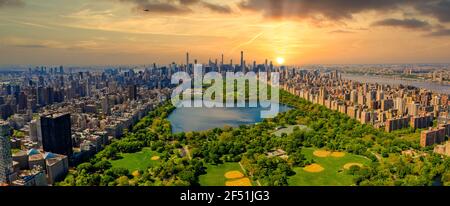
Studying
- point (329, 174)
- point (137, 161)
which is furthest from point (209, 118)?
point (329, 174)

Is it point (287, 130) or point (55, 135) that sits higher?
point (55, 135)

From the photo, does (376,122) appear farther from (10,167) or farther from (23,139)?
(23,139)

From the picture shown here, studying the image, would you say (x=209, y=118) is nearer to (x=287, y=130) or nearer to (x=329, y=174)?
(x=287, y=130)

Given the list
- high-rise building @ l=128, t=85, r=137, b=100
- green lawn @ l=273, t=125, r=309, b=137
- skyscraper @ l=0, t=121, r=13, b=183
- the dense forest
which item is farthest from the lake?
skyscraper @ l=0, t=121, r=13, b=183

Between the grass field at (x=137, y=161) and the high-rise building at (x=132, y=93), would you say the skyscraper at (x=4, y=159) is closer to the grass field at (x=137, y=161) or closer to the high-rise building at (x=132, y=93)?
the grass field at (x=137, y=161)

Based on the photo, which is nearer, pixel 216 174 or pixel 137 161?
pixel 216 174
